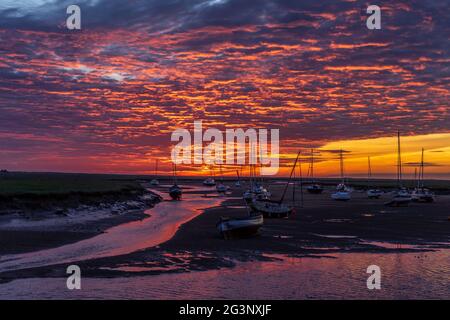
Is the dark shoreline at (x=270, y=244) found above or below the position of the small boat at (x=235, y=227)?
below

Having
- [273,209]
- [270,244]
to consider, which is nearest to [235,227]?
[270,244]

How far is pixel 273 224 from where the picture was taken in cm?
5081

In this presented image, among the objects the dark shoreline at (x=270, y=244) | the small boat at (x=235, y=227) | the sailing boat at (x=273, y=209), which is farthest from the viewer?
the sailing boat at (x=273, y=209)

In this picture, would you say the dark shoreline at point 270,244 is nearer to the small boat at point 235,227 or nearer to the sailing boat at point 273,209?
the small boat at point 235,227

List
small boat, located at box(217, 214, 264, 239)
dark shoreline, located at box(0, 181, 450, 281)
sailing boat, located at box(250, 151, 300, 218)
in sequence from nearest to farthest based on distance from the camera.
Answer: dark shoreline, located at box(0, 181, 450, 281) < small boat, located at box(217, 214, 264, 239) < sailing boat, located at box(250, 151, 300, 218)

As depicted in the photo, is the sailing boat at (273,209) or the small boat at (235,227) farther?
the sailing boat at (273,209)

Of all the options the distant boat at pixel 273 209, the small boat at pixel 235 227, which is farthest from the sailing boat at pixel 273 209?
the small boat at pixel 235 227

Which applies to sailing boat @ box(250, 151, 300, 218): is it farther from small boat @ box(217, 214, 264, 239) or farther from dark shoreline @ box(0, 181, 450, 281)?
small boat @ box(217, 214, 264, 239)

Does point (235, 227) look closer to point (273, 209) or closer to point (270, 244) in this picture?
point (270, 244)

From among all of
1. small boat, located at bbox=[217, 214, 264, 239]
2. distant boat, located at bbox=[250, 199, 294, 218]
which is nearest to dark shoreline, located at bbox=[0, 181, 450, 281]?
small boat, located at bbox=[217, 214, 264, 239]

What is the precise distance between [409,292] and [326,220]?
33.7 meters

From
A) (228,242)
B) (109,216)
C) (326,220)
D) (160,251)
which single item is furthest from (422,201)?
(160,251)

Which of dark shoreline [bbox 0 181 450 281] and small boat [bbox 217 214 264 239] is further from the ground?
small boat [bbox 217 214 264 239]
